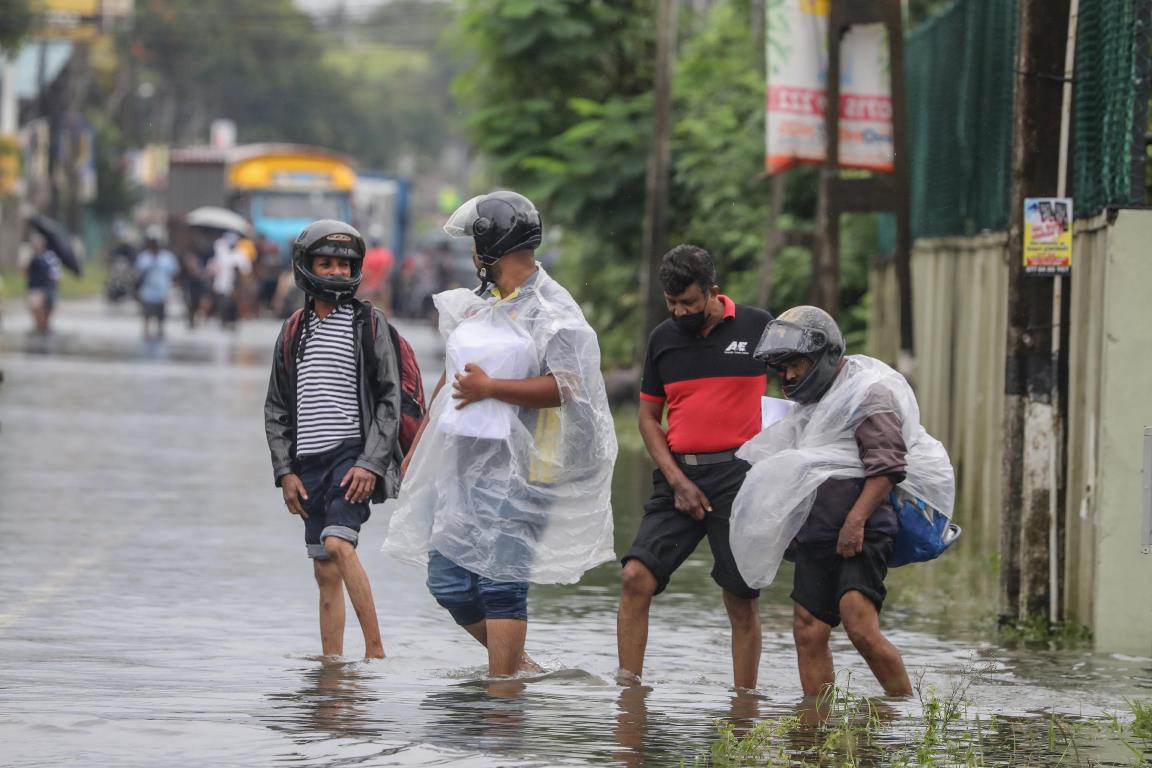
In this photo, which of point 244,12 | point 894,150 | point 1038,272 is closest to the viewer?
point 1038,272

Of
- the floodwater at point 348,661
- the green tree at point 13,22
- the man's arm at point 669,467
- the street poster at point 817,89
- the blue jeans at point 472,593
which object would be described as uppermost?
the green tree at point 13,22

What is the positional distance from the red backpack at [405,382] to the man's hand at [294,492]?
402 mm

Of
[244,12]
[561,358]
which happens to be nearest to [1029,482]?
[561,358]

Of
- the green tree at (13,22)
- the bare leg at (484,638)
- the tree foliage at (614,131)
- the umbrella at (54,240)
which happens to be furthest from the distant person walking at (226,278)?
the bare leg at (484,638)

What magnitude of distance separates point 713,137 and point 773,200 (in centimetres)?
413

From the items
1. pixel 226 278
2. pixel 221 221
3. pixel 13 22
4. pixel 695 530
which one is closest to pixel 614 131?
pixel 226 278

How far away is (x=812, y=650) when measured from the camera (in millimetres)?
7930

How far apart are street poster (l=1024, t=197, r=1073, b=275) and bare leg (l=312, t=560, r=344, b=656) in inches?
135

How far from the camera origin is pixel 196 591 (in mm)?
10828

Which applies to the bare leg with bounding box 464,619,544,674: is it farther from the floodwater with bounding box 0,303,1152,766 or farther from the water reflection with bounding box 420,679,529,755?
the water reflection with bounding box 420,679,529,755

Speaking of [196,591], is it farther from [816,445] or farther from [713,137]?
[713,137]

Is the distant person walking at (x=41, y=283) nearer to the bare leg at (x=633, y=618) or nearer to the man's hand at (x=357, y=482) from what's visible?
the man's hand at (x=357, y=482)

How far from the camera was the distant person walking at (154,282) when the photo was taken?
121 ft

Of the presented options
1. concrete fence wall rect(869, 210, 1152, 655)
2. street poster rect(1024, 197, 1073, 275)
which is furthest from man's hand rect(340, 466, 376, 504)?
street poster rect(1024, 197, 1073, 275)
